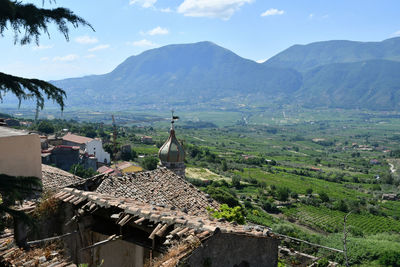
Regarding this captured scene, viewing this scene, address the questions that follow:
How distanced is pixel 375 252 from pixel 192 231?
115ft

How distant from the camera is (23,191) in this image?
15.3 feet

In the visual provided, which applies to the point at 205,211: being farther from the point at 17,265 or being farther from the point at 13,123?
the point at 13,123

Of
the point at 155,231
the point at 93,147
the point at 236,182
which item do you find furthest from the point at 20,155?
the point at 236,182

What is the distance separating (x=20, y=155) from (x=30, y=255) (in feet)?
10.1

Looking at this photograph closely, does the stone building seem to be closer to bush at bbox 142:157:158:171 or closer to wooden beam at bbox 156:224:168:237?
wooden beam at bbox 156:224:168:237

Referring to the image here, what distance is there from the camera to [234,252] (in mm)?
6523

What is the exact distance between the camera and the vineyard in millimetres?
50438

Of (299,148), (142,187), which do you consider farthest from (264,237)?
(299,148)

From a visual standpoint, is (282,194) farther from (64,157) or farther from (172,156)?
(172,156)

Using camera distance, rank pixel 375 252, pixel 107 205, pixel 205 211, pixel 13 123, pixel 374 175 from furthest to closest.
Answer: pixel 374 175, pixel 13 123, pixel 375 252, pixel 205 211, pixel 107 205

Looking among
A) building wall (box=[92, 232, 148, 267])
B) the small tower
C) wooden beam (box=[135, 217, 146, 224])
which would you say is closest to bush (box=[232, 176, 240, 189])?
the small tower

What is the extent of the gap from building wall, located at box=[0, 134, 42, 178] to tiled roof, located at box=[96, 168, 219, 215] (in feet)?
9.20

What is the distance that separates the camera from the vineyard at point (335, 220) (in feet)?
165

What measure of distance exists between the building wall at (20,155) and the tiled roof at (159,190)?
280cm
